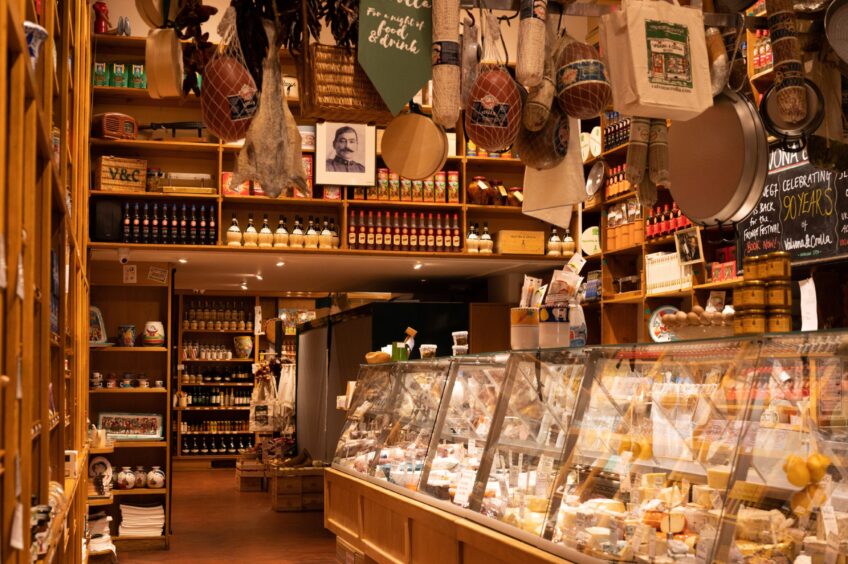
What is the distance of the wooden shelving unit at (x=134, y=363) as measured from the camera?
7711mm

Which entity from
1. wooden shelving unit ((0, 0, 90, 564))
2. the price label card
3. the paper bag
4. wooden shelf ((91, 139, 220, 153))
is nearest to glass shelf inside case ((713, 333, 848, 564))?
the paper bag

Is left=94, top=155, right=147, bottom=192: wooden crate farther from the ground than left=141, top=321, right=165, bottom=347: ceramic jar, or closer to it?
farther from the ground

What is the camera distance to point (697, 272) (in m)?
6.23

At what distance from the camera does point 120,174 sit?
7.42m

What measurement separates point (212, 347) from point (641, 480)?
12.5 m

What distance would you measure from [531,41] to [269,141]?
0.91 metres

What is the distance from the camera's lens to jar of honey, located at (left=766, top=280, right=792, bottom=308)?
2.35 m

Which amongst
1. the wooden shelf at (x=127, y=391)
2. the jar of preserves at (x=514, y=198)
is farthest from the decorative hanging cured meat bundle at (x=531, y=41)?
the wooden shelf at (x=127, y=391)

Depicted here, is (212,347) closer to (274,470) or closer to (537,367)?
(274,470)

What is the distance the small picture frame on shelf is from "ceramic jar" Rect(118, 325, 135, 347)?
23.6 inches

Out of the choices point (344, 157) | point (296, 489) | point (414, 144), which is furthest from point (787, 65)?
point (296, 489)

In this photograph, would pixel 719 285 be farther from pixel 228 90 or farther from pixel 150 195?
pixel 150 195

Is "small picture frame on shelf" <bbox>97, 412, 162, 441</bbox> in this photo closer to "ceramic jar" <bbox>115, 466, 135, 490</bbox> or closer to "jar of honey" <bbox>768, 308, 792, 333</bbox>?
"ceramic jar" <bbox>115, 466, 135, 490</bbox>

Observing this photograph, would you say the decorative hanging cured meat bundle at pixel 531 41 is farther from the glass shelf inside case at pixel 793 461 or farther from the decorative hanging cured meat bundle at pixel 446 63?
the glass shelf inside case at pixel 793 461
